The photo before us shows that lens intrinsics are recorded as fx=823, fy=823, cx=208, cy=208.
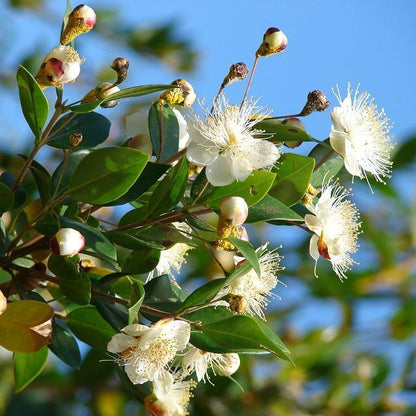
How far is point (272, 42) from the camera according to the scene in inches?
40.9

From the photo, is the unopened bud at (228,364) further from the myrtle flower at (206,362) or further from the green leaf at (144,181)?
the green leaf at (144,181)

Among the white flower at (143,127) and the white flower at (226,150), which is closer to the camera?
the white flower at (226,150)

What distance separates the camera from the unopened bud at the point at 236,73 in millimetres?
973

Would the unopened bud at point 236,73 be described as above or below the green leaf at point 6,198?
above

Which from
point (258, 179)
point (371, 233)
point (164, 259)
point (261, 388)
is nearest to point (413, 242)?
point (371, 233)

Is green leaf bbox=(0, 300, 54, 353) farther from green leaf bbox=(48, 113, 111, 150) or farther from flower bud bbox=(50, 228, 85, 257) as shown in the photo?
green leaf bbox=(48, 113, 111, 150)

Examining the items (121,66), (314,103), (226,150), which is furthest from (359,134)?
(121,66)

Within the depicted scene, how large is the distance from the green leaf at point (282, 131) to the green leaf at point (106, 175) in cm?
16

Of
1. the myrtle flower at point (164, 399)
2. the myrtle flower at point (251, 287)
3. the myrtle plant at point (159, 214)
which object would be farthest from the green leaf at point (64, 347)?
the myrtle flower at point (251, 287)

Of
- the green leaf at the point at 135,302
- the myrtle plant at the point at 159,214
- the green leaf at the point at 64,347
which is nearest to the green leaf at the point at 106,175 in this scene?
the myrtle plant at the point at 159,214

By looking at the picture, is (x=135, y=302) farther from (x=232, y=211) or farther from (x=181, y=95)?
(x=181, y=95)

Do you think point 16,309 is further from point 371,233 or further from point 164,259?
point 371,233

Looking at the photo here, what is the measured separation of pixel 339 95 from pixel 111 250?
1.20ft

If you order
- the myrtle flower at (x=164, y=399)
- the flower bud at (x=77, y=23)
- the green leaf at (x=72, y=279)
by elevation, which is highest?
the flower bud at (x=77, y=23)
